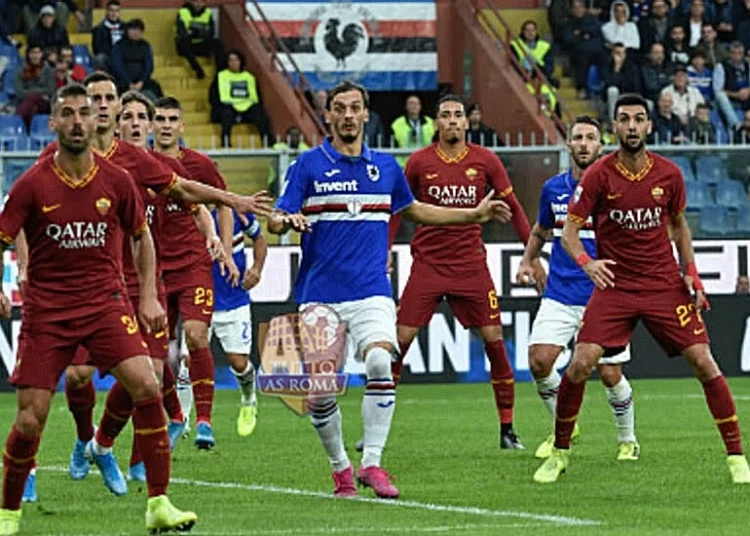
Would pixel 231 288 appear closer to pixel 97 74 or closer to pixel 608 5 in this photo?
pixel 97 74

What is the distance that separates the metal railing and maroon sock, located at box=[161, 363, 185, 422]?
52.4 feet

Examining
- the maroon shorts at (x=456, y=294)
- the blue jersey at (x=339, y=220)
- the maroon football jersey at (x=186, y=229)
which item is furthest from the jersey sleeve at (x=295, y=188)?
the maroon shorts at (x=456, y=294)

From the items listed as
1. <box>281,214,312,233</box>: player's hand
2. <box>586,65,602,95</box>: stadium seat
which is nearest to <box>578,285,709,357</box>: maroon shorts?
<box>281,214,312,233</box>: player's hand

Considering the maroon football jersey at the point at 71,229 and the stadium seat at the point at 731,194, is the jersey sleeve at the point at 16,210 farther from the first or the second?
the stadium seat at the point at 731,194

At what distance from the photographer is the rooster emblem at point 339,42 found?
107ft

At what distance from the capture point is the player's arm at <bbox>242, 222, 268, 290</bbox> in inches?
663

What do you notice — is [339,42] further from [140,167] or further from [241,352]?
[140,167]

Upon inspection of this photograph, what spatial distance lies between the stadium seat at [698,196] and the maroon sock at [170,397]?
32.6 ft

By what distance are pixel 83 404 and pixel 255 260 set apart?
13.1 feet

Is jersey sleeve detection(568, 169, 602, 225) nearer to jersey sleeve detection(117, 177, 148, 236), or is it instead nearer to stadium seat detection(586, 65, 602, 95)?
jersey sleeve detection(117, 177, 148, 236)

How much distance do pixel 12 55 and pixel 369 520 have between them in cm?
1866

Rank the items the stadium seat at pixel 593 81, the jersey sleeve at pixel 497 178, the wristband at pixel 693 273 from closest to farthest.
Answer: the wristband at pixel 693 273
the jersey sleeve at pixel 497 178
the stadium seat at pixel 593 81

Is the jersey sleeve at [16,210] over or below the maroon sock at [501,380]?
over

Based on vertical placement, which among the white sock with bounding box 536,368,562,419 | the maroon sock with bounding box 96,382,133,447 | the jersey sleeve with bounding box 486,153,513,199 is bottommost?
the white sock with bounding box 536,368,562,419
